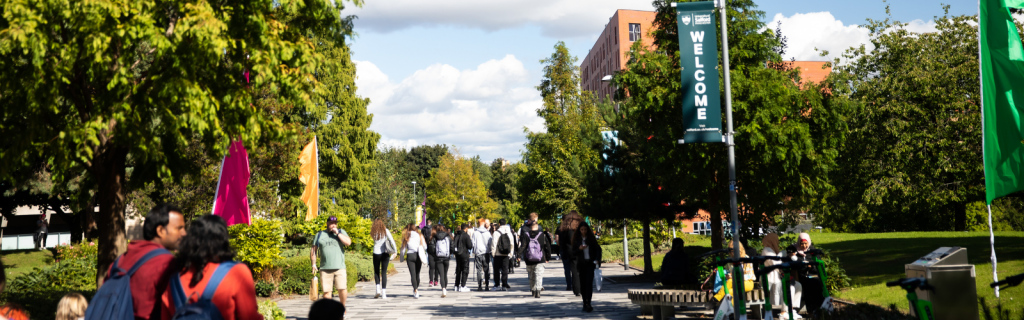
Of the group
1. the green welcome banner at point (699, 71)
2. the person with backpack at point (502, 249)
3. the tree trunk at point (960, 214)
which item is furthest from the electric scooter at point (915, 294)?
the tree trunk at point (960, 214)

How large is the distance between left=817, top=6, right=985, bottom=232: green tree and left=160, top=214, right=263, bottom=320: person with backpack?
1010 inches

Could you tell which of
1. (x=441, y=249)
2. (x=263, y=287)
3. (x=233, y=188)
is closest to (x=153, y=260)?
(x=233, y=188)

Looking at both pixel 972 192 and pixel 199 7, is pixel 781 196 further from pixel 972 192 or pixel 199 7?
pixel 972 192

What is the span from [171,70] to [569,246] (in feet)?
29.2

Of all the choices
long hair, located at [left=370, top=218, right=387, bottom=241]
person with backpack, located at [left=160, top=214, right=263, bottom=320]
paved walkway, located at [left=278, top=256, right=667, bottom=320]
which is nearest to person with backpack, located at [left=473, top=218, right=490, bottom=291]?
paved walkway, located at [left=278, top=256, right=667, bottom=320]

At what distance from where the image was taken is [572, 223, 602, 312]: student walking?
12.8m

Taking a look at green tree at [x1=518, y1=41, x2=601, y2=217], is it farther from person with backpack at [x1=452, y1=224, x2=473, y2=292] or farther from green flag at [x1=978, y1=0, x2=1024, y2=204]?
green flag at [x1=978, y1=0, x2=1024, y2=204]

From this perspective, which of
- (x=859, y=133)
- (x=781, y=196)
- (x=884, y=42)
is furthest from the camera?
(x=884, y=42)

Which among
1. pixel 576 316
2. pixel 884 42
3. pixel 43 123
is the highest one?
pixel 884 42

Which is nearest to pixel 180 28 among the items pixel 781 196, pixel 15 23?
pixel 15 23

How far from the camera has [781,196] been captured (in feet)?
49.9

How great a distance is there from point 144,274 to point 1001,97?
24.2 feet

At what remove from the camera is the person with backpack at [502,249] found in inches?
698

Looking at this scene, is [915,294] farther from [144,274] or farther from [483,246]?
[483,246]
